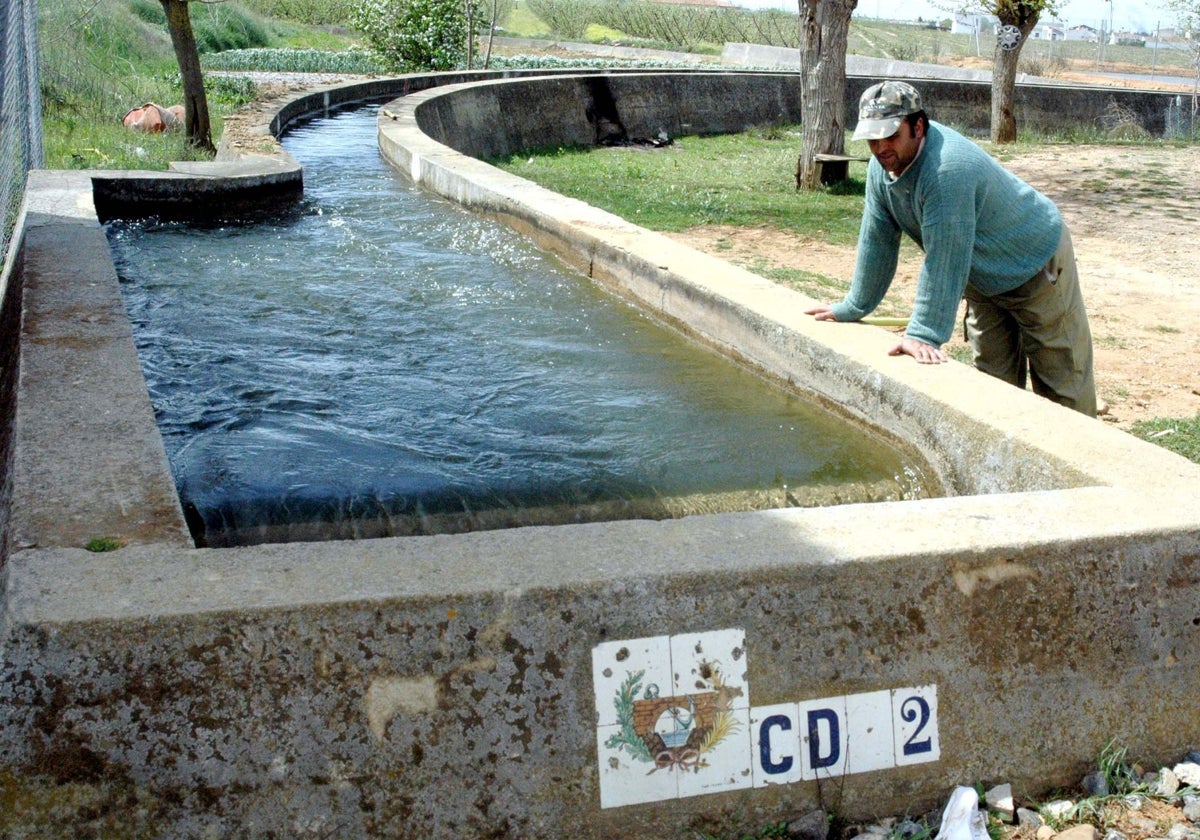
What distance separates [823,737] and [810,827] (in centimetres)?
20

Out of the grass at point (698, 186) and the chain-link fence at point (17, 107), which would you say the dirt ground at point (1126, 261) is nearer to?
the grass at point (698, 186)

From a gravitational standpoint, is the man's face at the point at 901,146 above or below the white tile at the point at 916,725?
above

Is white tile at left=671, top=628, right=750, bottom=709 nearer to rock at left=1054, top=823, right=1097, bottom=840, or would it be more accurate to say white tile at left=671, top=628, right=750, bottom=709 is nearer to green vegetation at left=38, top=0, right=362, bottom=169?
rock at left=1054, top=823, right=1097, bottom=840

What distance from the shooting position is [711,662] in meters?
2.75

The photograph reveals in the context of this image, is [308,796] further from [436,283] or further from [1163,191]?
[1163,191]

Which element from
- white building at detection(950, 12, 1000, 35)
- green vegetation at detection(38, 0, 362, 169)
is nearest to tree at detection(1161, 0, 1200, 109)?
white building at detection(950, 12, 1000, 35)

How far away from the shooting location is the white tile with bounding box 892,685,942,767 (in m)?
2.86

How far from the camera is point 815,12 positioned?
12297 millimetres

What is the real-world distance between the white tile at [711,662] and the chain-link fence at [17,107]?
5.45 metres

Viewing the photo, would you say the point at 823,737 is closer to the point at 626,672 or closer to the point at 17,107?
the point at 626,672

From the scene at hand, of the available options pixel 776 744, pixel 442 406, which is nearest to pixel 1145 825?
pixel 776 744

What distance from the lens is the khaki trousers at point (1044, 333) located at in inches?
180

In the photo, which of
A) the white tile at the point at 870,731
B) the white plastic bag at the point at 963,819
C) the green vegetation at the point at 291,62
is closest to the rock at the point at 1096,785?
the white plastic bag at the point at 963,819

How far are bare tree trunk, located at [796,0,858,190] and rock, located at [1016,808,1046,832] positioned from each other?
10278mm
